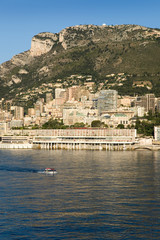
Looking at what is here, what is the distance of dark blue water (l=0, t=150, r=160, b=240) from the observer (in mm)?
60438

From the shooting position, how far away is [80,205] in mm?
72312

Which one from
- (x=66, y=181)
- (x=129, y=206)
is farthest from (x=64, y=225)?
(x=66, y=181)

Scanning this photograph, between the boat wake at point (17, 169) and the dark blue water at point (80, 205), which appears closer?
the dark blue water at point (80, 205)

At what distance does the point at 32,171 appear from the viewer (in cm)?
11225

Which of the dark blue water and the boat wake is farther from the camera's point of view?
the boat wake

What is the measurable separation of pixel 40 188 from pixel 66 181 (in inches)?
337

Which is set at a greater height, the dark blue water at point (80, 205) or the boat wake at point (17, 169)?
the boat wake at point (17, 169)

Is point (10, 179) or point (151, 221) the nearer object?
point (151, 221)

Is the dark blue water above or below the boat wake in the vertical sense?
below

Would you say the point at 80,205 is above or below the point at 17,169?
below

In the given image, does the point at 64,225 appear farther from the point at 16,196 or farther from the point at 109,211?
the point at 16,196

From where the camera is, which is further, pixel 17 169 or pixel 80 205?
pixel 17 169

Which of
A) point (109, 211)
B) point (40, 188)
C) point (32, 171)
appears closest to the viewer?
point (109, 211)

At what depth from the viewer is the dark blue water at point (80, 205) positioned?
6044 cm
